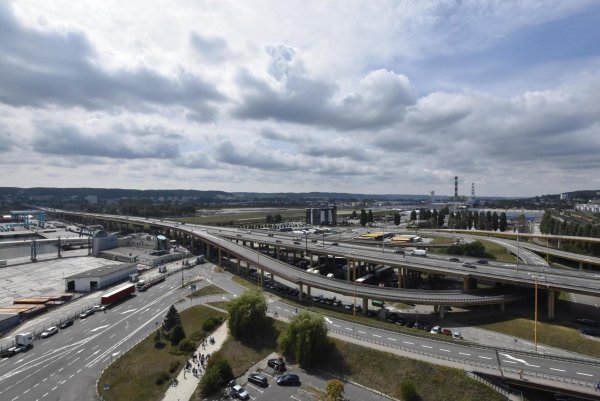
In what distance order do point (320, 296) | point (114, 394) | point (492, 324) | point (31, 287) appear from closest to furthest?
point (114, 394), point (492, 324), point (320, 296), point (31, 287)

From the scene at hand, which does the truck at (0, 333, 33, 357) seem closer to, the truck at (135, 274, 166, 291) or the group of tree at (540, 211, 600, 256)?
the truck at (135, 274, 166, 291)

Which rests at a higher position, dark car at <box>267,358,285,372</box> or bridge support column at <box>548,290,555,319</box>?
bridge support column at <box>548,290,555,319</box>

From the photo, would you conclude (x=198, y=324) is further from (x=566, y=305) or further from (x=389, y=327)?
(x=566, y=305)

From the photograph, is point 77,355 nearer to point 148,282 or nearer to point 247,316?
point 247,316

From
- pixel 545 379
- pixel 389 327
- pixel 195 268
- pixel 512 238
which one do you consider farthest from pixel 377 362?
pixel 512 238

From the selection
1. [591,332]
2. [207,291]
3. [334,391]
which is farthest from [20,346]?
[591,332]

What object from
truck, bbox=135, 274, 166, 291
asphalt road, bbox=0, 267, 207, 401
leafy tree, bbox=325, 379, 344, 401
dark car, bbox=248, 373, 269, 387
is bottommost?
asphalt road, bbox=0, 267, 207, 401

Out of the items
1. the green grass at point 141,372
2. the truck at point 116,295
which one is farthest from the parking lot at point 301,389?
the truck at point 116,295

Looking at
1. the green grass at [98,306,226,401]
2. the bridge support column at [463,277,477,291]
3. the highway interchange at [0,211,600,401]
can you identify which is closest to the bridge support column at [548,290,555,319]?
the bridge support column at [463,277,477,291]
